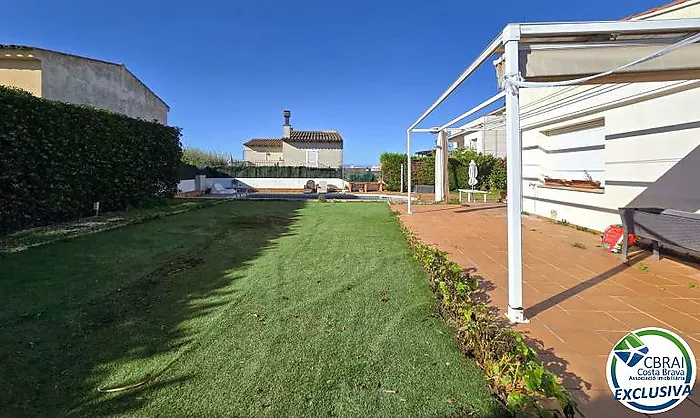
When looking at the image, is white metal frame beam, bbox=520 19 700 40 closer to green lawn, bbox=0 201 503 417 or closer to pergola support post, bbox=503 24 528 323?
pergola support post, bbox=503 24 528 323

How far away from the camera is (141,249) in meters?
6.07

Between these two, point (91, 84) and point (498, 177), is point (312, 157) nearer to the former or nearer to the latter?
A: point (498, 177)

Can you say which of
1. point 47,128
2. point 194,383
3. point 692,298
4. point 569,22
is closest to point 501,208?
point 692,298

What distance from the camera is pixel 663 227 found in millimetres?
4539

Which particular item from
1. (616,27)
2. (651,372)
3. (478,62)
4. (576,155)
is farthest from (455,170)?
(651,372)

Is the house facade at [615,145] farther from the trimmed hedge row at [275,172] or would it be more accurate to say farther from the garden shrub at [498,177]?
the trimmed hedge row at [275,172]

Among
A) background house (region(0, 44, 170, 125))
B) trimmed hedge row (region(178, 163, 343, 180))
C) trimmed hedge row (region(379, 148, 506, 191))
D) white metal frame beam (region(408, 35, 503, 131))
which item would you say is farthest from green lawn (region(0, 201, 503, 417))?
trimmed hedge row (region(178, 163, 343, 180))

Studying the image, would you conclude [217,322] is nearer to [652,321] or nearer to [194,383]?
[194,383]

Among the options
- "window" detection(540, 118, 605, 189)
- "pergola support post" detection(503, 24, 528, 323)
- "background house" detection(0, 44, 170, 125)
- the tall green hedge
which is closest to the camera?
"pergola support post" detection(503, 24, 528, 323)

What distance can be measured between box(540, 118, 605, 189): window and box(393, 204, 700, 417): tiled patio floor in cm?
158

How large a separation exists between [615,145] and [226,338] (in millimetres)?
7393

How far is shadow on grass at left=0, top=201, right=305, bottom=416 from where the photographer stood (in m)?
2.22

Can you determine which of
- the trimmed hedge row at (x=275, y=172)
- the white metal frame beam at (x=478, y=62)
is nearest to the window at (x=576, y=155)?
the white metal frame beam at (x=478, y=62)

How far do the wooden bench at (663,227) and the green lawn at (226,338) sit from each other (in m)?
3.00
